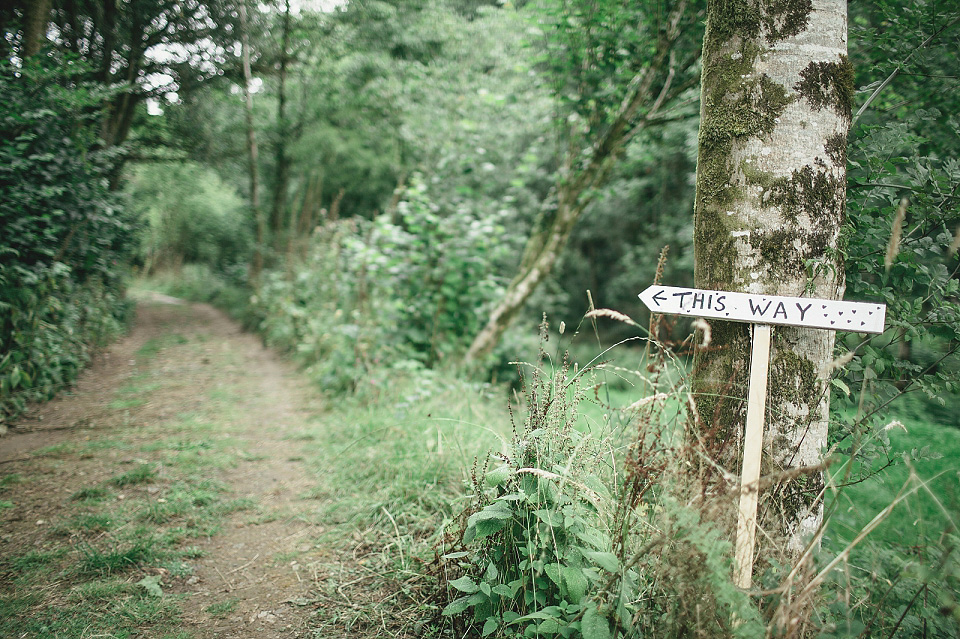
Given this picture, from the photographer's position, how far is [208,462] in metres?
3.57

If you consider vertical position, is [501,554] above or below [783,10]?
below

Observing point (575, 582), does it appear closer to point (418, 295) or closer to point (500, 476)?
point (500, 476)

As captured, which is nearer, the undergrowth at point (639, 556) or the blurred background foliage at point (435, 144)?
the undergrowth at point (639, 556)

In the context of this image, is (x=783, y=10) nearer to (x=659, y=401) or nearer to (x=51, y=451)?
(x=659, y=401)

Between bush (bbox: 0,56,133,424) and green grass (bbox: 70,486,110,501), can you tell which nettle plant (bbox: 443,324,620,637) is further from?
bush (bbox: 0,56,133,424)

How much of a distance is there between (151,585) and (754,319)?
9.45 feet

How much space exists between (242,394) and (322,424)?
5.72 feet

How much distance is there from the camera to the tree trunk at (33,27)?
5.29 m

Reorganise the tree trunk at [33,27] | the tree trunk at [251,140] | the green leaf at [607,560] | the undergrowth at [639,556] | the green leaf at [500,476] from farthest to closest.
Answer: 1. the tree trunk at [251,140]
2. the tree trunk at [33,27]
3. the green leaf at [500,476]
4. the green leaf at [607,560]
5. the undergrowth at [639,556]

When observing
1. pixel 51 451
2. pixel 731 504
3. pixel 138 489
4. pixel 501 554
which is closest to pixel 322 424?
pixel 138 489

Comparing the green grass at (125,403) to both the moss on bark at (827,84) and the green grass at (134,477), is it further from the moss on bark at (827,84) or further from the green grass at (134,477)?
the moss on bark at (827,84)

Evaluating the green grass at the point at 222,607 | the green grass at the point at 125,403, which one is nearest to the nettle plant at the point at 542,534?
the green grass at the point at 222,607

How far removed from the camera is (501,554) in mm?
1811

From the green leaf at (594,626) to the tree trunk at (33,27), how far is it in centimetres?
766
